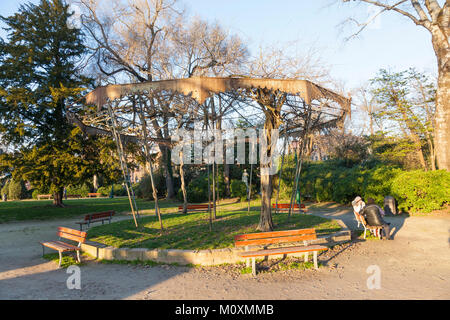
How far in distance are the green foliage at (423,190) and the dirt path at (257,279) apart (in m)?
5.85

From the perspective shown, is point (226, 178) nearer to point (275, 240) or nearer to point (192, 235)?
point (192, 235)

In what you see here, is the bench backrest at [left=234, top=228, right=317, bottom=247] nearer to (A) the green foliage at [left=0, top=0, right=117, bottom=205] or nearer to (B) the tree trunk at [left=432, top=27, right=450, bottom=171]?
(B) the tree trunk at [left=432, top=27, right=450, bottom=171]

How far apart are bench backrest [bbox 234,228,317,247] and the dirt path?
0.55 meters

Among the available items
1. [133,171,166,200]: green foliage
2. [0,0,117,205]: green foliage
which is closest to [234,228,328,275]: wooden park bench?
[0,0,117,205]: green foliage

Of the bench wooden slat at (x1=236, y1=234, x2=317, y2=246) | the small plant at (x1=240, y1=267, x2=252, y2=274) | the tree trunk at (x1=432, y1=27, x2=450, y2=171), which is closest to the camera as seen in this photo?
the small plant at (x1=240, y1=267, x2=252, y2=274)

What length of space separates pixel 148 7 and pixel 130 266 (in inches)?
850

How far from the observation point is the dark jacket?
825cm

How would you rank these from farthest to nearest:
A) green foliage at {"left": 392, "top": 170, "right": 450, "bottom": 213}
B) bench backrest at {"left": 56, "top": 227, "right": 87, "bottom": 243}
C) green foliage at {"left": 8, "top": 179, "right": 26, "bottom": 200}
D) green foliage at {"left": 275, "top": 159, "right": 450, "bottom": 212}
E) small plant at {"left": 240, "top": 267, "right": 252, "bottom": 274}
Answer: green foliage at {"left": 8, "top": 179, "right": 26, "bottom": 200}, green foliage at {"left": 275, "top": 159, "right": 450, "bottom": 212}, green foliage at {"left": 392, "top": 170, "right": 450, "bottom": 213}, bench backrest at {"left": 56, "top": 227, "right": 87, "bottom": 243}, small plant at {"left": 240, "top": 267, "right": 252, "bottom": 274}

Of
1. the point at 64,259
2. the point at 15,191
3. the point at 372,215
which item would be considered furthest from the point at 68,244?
the point at 15,191

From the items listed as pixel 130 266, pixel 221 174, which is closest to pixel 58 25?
pixel 221 174

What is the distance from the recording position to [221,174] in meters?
24.0

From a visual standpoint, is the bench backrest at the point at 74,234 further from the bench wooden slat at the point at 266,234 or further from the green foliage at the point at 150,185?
the green foliage at the point at 150,185
